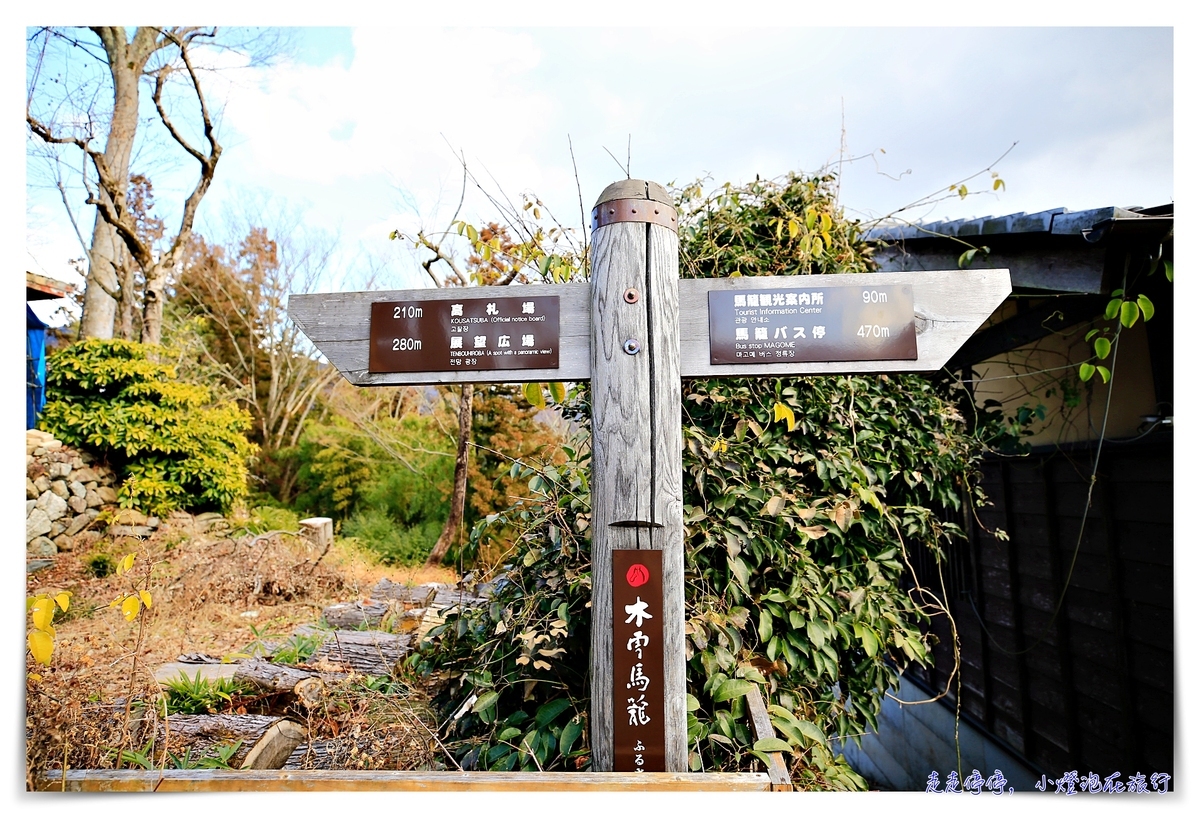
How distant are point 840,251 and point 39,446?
28.0ft

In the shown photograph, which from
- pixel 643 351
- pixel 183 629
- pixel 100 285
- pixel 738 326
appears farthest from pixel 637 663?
pixel 100 285

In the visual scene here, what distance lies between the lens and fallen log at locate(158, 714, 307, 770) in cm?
279

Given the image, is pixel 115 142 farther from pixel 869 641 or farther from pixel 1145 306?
pixel 1145 306

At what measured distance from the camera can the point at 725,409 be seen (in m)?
3.18

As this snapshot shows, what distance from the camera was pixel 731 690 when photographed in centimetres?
231

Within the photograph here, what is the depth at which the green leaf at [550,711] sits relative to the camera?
2.32m

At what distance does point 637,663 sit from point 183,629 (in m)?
4.75

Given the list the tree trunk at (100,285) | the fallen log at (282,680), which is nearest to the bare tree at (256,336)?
the tree trunk at (100,285)

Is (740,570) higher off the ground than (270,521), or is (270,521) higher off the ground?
(740,570)

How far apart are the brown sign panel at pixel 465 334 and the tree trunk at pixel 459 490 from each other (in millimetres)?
5877

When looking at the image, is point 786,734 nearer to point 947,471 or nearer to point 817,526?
point 817,526

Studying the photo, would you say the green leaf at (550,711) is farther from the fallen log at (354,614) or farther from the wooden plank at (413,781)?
the fallen log at (354,614)

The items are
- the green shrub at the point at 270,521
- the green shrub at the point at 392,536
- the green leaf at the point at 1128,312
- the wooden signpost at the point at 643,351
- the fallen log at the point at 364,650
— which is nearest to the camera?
the wooden signpost at the point at 643,351

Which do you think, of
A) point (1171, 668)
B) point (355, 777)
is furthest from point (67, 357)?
point (1171, 668)
